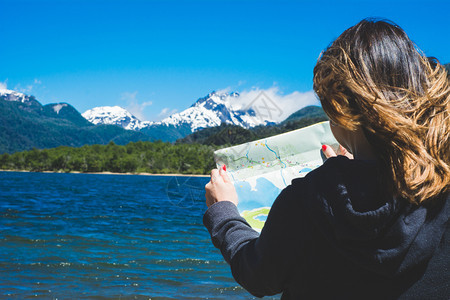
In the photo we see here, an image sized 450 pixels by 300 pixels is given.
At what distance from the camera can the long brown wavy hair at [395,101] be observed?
109 cm

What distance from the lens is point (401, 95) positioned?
3.78ft

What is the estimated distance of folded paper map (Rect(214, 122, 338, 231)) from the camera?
6.73 ft

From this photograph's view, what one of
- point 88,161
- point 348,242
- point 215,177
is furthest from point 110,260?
point 88,161

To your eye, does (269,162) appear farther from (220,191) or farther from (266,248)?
(266,248)

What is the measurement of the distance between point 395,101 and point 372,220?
325mm

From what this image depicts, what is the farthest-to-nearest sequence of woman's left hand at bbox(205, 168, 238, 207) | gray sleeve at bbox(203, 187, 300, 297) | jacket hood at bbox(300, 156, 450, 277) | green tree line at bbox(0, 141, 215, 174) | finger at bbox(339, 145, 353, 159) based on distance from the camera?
green tree line at bbox(0, 141, 215, 174)
finger at bbox(339, 145, 353, 159)
woman's left hand at bbox(205, 168, 238, 207)
gray sleeve at bbox(203, 187, 300, 297)
jacket hood at bbox(300, 156, 450, 277)

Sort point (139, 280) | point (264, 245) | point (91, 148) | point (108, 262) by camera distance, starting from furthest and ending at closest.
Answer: point (91, 148) < point (108, 262) < point (139, 280) < point (264, 245)

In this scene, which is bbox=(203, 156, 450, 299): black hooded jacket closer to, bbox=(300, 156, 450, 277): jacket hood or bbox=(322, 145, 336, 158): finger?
bbox=(300, 156, 450, 277): jacket hood

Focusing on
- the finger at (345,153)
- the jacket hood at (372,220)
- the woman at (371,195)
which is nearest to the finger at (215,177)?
the woman at (371,195)

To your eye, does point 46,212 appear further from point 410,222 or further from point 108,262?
point 410,222

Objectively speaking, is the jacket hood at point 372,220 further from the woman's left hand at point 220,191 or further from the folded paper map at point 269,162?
the folded paper map at point 269,162

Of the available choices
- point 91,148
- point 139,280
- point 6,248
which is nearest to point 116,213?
point 6,248

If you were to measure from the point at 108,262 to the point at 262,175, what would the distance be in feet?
29.7

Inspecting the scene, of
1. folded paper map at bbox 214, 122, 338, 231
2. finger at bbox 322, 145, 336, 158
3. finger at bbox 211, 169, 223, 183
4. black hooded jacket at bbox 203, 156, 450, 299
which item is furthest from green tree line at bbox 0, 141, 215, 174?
black hooded jacket at bbox 203, 156, 450, 299
